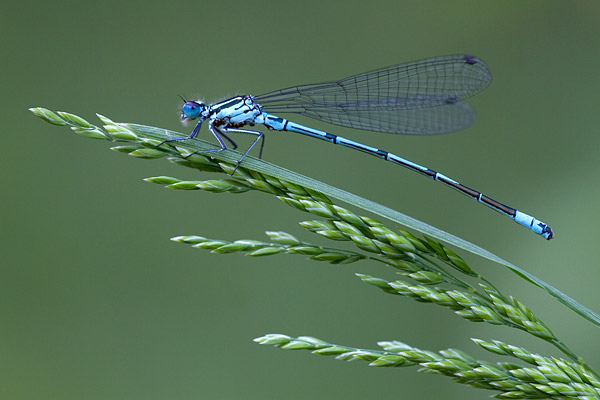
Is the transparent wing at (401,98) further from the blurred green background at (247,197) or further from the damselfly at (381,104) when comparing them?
the blurred green background at (247,197)

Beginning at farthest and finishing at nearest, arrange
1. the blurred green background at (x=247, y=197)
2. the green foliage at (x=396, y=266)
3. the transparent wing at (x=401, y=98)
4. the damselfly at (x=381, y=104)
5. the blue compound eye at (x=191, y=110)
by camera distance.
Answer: the blurred green background at (x=247, y=197) → the transparent wing at (x=401, y=98) → the damselfly at (x=381, y=104) → the blue compound eye at (x=191, y=110) → the green foliage at (x=396, y=266)

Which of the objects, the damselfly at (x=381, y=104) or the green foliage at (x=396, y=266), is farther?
the damselfly at (x=381, y=104)

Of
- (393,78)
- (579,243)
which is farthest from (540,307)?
(393,78)

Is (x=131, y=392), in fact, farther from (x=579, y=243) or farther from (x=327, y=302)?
(x=579, y=243)

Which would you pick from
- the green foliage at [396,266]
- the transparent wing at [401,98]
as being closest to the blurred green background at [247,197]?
the transparent wing at [401,98]

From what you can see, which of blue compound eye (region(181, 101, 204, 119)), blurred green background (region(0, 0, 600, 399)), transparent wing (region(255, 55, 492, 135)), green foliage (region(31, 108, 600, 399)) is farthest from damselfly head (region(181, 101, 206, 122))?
blurred green background (region(0, 0, 600, 399))

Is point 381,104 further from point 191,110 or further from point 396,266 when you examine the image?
point 396,266

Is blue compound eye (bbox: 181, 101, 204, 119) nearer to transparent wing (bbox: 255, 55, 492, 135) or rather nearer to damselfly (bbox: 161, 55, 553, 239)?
damselfly (bbox: 161, 55, 553, 239)
